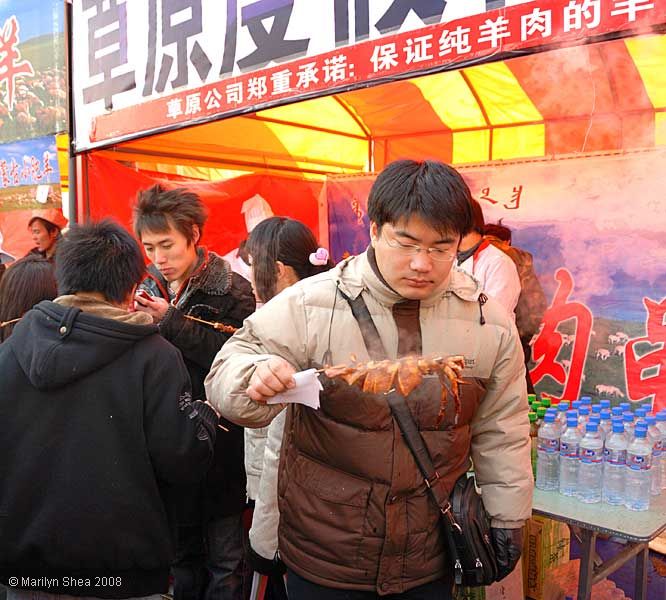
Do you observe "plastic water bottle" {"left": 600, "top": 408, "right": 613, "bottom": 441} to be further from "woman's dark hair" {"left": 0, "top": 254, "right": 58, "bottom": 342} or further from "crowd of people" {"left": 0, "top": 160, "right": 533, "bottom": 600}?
"woman's dark hair" {"left": 0, "top": 254, "right": 58, "bottom": 342}

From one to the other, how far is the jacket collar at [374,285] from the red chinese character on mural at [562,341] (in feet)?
10.3

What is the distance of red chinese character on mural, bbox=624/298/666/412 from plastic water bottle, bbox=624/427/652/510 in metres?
1.97

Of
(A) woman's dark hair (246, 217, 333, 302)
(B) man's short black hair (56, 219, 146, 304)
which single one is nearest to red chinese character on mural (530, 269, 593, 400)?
(A) woman's dark hair (246, 217, 333, 302)

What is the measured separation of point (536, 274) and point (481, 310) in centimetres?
333

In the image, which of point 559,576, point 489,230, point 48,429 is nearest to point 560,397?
point 489,230

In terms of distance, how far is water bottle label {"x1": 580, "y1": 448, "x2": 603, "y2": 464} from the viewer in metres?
2.61

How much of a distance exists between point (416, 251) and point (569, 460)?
149 centimetres

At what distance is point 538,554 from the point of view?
3.23 metres

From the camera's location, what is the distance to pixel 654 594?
3.39 meters

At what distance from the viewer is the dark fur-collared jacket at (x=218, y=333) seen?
9.30ft

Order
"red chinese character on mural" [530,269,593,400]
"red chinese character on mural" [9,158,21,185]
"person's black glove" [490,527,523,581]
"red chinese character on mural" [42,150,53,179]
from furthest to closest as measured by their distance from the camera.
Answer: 1. "red chinese character on mural" [9,158,21,185]
2. "red chinese character on mural" [42,150,53,179]
3. "red chinese character on mural" [530,269,593,400]
4. "person's black glove" [490,527,523,581]

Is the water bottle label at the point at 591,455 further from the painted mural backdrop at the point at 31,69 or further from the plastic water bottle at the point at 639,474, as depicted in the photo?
the painted mural backdrop at the point at 31,69

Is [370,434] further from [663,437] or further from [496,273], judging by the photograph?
[496,273]

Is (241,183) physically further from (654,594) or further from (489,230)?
(654,594)
